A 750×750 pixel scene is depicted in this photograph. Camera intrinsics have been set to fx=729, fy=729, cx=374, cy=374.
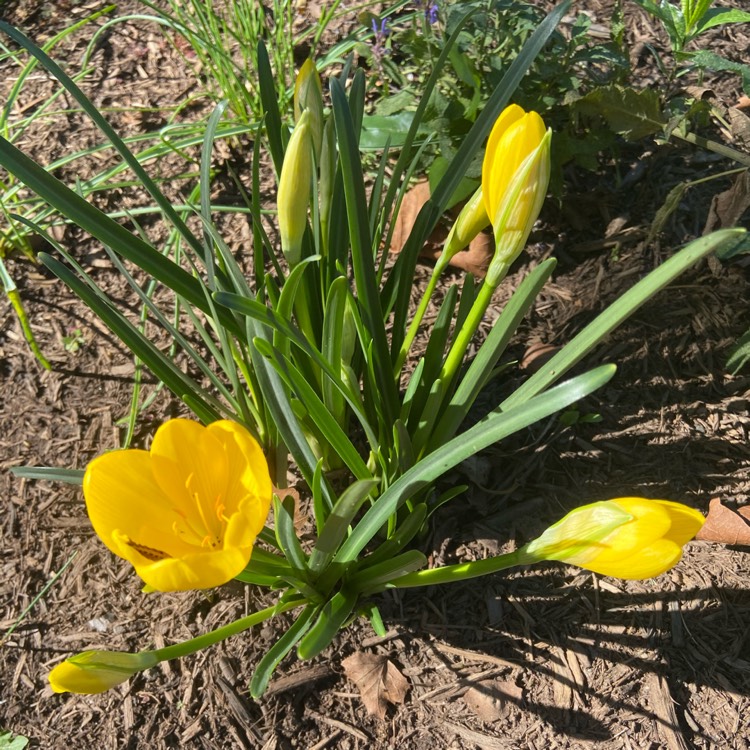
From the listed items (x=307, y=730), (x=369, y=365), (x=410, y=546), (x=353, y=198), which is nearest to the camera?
(x=353, y=198)

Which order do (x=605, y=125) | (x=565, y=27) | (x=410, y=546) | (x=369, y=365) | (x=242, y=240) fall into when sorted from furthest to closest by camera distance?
(x=565, y=27), (x=242, y=240), (x=605, y=125), (x=410, y=546), (x=369, y=365)

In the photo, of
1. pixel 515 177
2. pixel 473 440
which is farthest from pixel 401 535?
pixel 515 177

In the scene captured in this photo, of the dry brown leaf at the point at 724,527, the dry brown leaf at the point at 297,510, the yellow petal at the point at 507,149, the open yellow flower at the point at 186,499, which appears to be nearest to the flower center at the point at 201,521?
the open yellow flower at the point at 186,499

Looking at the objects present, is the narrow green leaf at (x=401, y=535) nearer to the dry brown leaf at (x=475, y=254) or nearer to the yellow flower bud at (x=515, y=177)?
the yellow flower bud at (x=515, y=177)

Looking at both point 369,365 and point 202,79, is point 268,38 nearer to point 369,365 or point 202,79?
point 202,79

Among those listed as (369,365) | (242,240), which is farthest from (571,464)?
(242,240)

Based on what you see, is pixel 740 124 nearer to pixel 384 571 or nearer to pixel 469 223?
pixel 469 223

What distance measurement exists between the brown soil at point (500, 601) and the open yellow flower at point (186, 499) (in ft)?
1.58

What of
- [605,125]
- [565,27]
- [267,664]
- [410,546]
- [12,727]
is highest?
[565,27]

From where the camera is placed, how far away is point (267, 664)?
1.11m

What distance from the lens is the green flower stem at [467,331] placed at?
1163mm

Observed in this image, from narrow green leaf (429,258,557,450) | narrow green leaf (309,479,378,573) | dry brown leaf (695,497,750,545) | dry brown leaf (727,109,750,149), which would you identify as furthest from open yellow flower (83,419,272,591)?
dry brown leaf (727,109,750,149)

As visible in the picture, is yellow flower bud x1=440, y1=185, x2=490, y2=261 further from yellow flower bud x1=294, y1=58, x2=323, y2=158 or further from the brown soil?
the brown soil

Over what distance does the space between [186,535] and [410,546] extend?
1.99ft
